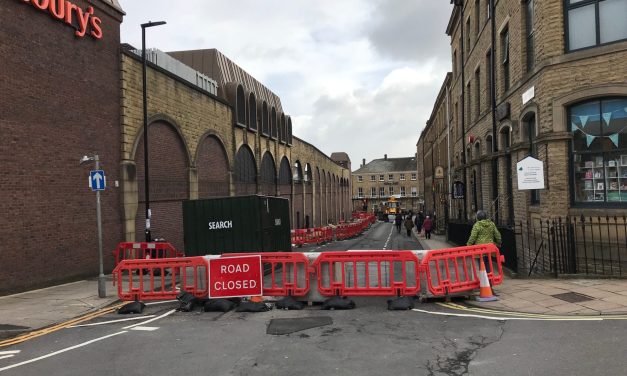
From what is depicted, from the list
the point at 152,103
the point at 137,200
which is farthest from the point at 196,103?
the point at 137,200

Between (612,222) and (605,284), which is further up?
(612,222)

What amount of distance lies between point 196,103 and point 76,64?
8.54m

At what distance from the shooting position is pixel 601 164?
1202cm

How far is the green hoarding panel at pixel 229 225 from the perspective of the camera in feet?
45.4

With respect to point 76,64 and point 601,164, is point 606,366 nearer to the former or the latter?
point 601,164

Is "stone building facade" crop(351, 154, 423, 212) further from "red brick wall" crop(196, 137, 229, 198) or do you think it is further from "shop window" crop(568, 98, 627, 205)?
"shop window" crop(568, 98, 627, 205)

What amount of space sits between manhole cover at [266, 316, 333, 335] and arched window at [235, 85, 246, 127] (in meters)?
21.3

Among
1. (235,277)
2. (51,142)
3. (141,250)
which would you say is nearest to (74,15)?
(51,142)

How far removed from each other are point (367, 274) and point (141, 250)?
Result: 10185 mm

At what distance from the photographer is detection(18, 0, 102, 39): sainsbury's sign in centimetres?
1292

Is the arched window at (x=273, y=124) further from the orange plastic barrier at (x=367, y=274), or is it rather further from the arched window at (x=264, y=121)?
the orange plastic barrier at (x=367, y=274)

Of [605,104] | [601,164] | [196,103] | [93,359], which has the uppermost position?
[196,103]

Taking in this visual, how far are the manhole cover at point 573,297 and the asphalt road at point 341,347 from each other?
4.60 feet

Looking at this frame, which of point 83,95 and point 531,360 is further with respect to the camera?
point 83,95
